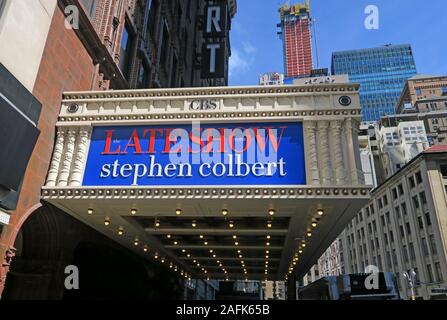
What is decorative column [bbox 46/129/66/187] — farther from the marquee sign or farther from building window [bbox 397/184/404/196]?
building window [bbox 397/184/404/196]

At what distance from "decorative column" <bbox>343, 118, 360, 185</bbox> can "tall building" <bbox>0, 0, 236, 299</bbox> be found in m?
11.4

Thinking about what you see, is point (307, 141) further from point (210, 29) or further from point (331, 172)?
point (210, 29)

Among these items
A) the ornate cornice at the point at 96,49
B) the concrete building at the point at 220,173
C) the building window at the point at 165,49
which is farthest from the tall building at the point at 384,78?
the concrete building at the point at 220,173

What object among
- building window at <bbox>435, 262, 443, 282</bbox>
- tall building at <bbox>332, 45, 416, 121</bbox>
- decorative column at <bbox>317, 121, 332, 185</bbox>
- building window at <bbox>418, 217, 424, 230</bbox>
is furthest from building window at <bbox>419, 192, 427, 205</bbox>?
tall building at <bbox>332, 45, 416, 121</bbox>

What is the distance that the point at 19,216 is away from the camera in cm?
1248

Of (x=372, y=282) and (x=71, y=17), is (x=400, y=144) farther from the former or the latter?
(x=71, y=17)

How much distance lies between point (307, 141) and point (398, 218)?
193 feet

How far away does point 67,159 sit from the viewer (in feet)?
48.0

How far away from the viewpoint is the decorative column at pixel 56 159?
46.6ft

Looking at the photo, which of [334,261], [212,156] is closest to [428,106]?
[334,261]

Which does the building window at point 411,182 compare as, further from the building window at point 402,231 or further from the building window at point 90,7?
the building window at point 90,7

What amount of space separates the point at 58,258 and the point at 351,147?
13.4 meters

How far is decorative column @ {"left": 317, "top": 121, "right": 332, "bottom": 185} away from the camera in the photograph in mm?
13505
